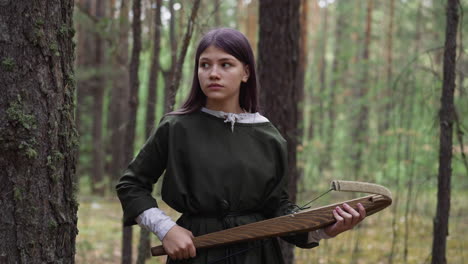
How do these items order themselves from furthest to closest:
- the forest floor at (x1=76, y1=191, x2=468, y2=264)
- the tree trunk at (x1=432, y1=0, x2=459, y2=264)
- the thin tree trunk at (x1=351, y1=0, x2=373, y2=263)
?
1. the thin tree trunk at (x1=351, y1=0, x2=373, y2=263)
2. the forest floor at (x1=76, y1=191, x2=468, y2=264)
3. the tree trunk at (x1=432, y1=0, x2=459, y2=264)

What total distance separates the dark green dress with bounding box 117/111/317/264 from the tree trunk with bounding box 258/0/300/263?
2.40 metres

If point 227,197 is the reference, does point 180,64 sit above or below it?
above

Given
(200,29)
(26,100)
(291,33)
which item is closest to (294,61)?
(291,33)

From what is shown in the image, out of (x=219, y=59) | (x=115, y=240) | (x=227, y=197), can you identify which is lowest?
(x=115, y=240)

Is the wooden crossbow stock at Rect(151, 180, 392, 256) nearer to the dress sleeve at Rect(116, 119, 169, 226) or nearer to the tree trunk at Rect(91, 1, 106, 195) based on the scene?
the dress sleeve at Rect(116, 119, 169, 226)

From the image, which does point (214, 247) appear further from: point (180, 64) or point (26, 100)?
point (180, 64)

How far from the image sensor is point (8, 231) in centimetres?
207

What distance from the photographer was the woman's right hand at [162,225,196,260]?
2.09 metres

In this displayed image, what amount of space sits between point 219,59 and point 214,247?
87 centimetres

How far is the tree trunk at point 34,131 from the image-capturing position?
2066 millimetres

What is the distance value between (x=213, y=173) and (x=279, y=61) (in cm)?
274

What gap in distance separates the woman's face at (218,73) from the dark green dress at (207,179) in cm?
15

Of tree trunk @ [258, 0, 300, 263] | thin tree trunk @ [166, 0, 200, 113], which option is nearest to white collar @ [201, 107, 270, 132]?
thin tree trunk @ [166, 0, 200, 113]

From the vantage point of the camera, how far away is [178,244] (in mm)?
2092
